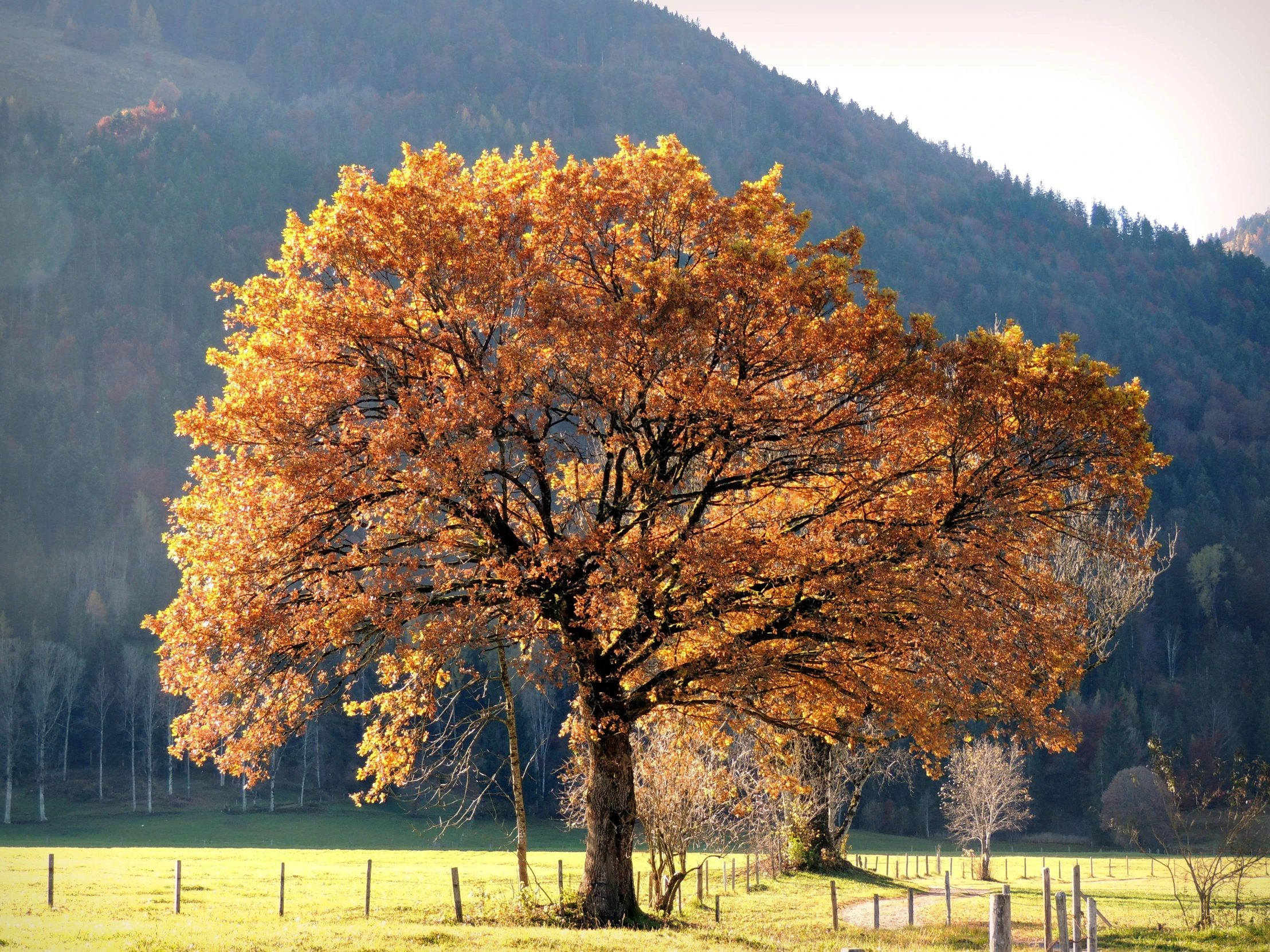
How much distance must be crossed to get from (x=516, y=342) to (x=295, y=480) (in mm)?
4349

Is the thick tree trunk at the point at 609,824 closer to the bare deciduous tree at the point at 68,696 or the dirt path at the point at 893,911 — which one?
the dirt path at the point at 893,911

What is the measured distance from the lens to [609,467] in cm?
1920

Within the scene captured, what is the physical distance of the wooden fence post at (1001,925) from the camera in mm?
8656

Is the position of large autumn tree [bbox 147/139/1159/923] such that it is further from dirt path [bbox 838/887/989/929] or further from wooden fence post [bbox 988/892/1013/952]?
dirt path [bbox 838/887/989/929]

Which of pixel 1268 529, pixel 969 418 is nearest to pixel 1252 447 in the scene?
pixel 1268 529

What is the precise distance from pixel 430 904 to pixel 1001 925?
875 inches

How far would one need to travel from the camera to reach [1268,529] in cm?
12812

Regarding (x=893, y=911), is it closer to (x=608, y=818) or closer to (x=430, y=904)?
(x=430, y=904)

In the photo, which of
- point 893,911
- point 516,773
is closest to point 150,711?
point 516,773

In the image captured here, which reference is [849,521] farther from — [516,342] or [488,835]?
[488,835]

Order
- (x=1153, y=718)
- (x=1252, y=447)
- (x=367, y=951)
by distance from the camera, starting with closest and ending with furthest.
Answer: (x=367, y=951) → (x=1153, y=718) → (x=1252, y=447)

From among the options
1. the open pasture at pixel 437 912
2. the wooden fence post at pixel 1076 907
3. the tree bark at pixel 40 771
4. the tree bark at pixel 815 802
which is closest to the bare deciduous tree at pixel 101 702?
the tree bark at pixel 40 771

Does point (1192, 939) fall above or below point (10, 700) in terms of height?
below

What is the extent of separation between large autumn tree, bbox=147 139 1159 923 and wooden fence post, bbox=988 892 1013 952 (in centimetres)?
747
